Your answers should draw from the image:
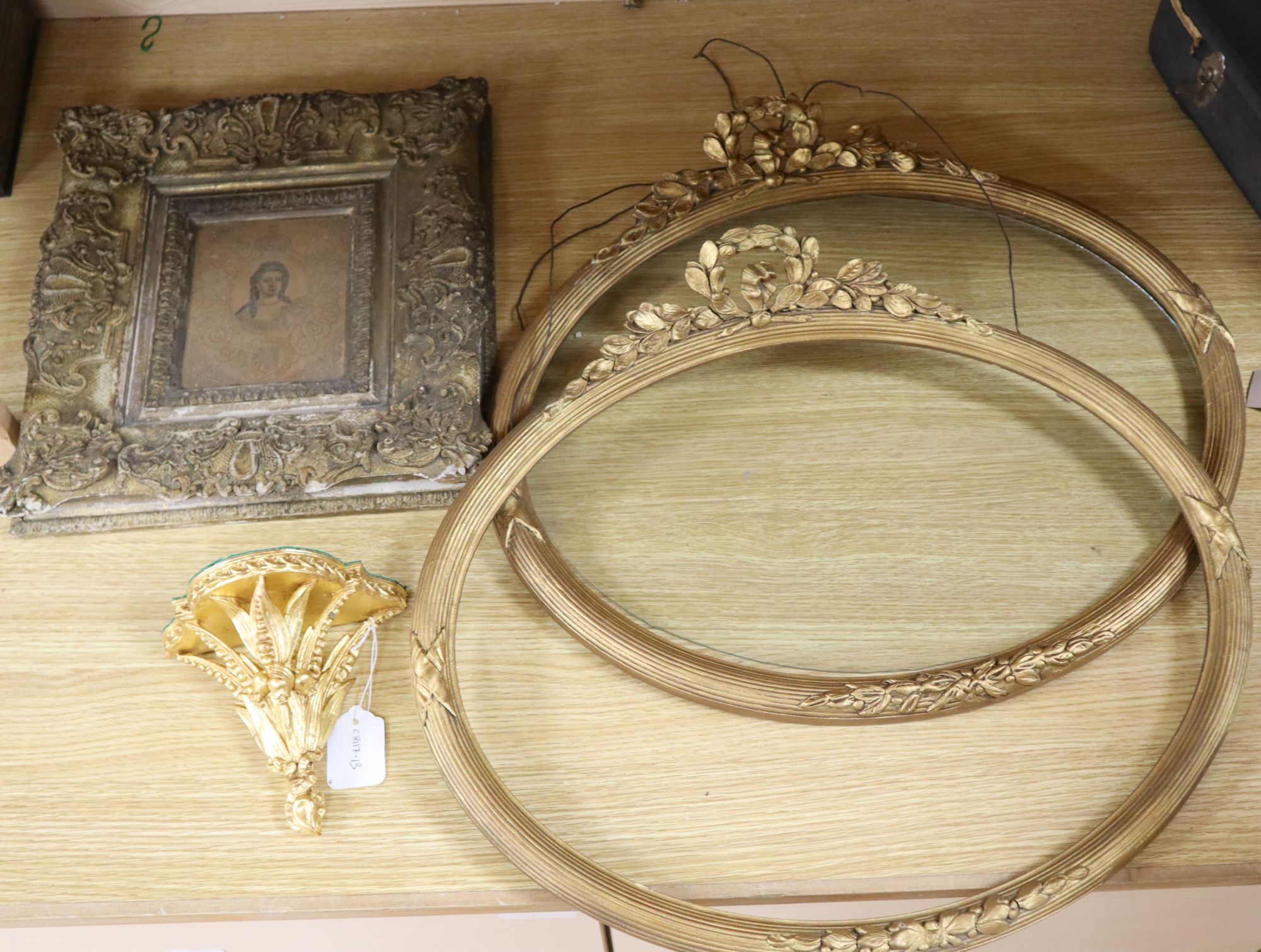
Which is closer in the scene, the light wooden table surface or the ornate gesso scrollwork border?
the light wooden table surface

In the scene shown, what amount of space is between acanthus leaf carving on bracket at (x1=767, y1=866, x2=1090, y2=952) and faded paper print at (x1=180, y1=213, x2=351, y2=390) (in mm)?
622

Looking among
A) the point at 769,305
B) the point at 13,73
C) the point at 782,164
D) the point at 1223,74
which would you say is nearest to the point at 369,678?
the point at 769,305

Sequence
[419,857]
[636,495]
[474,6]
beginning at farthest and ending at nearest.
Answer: [474,6]
[636,495]
[419,857]

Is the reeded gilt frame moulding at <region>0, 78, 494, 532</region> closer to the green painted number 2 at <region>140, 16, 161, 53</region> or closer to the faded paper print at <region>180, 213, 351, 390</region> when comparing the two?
the faded paper print at <region>180, 213, 351, 390</region>

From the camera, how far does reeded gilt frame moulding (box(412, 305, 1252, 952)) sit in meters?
0.78

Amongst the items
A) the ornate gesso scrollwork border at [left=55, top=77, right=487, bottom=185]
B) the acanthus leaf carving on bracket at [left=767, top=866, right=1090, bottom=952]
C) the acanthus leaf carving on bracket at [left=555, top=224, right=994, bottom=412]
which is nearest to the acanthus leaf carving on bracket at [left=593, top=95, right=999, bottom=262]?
the acanthus leaf carving on bracket at [left=555, top=224, right=994, bottom=412]

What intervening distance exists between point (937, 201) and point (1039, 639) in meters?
0.41

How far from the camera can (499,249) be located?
→ 106 centimetres

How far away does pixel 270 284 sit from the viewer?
1.02 m

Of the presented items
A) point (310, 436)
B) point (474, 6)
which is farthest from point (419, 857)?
point (474, 6)

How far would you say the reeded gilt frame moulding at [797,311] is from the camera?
82 centimetres

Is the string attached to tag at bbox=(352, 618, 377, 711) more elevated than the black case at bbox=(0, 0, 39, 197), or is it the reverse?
the black case at bbox=(0, 0, 39, 197)

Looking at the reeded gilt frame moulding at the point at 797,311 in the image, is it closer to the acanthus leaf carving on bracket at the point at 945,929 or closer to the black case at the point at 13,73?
the acanthus leaf carving on bracket at the point at 945,929

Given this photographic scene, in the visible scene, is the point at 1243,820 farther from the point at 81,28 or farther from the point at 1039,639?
the point at 81,28
